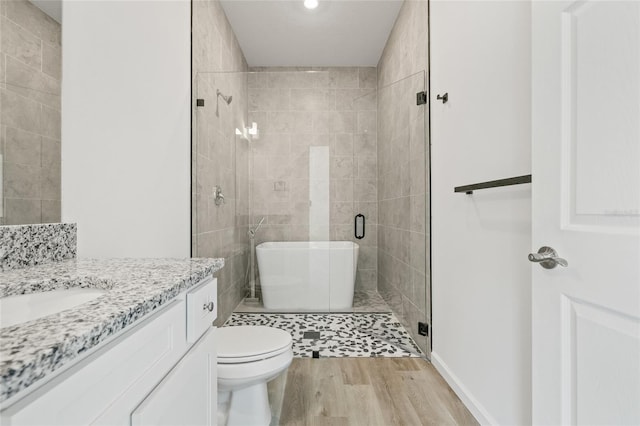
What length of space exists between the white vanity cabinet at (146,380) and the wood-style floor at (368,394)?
2.35ft

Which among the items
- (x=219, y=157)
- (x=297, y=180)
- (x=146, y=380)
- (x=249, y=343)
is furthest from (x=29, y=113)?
(x=297, y=180)

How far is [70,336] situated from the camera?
479 mm

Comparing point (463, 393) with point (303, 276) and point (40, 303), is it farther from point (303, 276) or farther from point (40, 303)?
point (40, 303)

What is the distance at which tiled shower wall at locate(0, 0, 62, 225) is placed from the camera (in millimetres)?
1110

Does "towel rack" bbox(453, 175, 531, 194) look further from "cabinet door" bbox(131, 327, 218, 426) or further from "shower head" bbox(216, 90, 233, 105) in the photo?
"shower head" bbox(216, 90, 233, 105)

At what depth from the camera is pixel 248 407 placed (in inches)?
58.6

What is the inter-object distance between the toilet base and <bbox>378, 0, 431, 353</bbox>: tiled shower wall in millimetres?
1200

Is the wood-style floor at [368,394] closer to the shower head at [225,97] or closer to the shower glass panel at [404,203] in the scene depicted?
the shower glass panel at [404,203]

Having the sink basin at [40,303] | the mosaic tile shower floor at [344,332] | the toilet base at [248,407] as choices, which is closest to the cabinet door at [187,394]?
the sink basin at [40,303]

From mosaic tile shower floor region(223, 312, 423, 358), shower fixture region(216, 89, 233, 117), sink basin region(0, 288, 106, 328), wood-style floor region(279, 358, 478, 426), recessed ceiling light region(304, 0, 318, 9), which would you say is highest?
recessed ceiling light region(304, 0, 318, 9)

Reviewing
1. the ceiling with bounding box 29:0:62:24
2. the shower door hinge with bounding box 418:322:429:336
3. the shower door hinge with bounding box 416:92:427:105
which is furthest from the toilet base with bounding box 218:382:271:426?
the shower door hinge with bounding box 416:92:427:105
